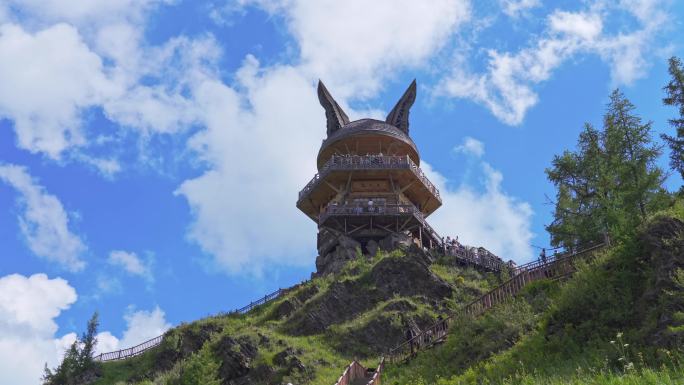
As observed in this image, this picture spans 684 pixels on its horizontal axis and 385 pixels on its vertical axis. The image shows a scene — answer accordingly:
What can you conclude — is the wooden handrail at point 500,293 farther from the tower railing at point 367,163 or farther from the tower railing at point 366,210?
the tower railing at point 367,163

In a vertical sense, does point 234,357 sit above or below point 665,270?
above

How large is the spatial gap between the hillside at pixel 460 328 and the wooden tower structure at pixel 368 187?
20.1 feet

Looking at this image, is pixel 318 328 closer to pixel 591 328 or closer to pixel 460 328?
pixel 460 328

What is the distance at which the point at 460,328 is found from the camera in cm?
2164

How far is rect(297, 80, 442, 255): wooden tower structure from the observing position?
4703cm

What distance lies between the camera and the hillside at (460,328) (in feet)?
46.8

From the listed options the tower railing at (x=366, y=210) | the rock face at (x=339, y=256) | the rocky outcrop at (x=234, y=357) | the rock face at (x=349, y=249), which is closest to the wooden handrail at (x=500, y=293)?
the rocky outcrop at (x=234, y=357)

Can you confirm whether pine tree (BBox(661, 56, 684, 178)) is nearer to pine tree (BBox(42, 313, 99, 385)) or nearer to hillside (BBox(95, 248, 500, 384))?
hillside (BBox(95, 248, 500, 384))

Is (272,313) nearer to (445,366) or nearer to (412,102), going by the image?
(445,366)

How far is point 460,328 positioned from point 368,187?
95.9 ft

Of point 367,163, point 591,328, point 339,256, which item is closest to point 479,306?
point 591,328

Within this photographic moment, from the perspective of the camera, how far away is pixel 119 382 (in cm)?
3666

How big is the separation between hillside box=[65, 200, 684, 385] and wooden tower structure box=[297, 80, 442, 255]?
6.13 metres

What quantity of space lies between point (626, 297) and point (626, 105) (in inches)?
778
